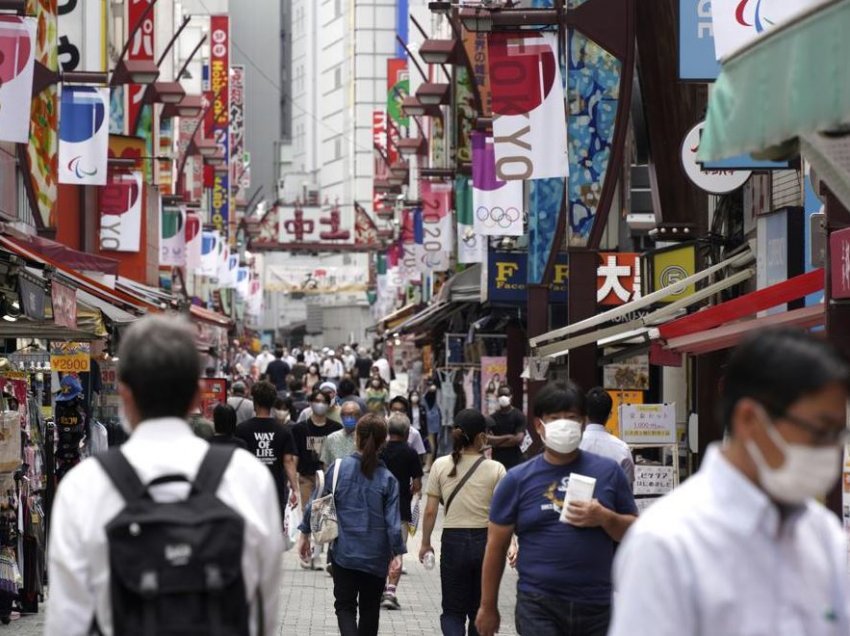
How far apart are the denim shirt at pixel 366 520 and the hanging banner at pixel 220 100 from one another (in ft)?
170

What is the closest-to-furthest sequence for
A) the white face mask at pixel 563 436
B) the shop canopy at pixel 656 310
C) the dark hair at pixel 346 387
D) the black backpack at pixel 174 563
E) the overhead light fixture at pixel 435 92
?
the black backpack at pixel 174 563
the white face mask at pixel 563 436
the shop canopy at pixel 656 310
the dark hair at pixel 346 387
the overhead light fixture at pixel 435 92

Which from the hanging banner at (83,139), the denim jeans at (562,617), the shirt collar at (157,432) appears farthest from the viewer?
the hanging banner at (83,139)

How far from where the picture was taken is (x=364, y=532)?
1084cm

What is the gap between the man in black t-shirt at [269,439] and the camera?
1523cm

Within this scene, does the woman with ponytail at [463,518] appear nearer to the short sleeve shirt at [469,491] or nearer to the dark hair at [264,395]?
the short sleeve shirt at [469,491]

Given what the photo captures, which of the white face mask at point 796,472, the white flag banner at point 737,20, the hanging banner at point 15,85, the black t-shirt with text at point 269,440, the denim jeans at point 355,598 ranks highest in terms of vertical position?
the hanging banner at point 15,85

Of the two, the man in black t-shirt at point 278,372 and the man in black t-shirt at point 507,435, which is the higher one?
the man in black t-shirt at point 278,372

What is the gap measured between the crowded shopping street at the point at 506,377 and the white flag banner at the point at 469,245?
17 cm

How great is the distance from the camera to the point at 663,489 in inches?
539

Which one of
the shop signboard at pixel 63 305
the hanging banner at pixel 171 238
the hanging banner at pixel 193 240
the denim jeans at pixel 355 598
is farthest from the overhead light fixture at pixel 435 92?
the denim jeans at pixel 355 598

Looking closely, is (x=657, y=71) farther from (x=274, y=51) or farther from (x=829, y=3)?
(x=274, y=51)

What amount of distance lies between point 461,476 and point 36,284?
3.38 meters

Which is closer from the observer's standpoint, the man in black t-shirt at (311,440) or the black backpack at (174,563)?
the black backpack at (174,563)

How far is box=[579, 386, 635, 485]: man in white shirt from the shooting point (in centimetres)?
1077
